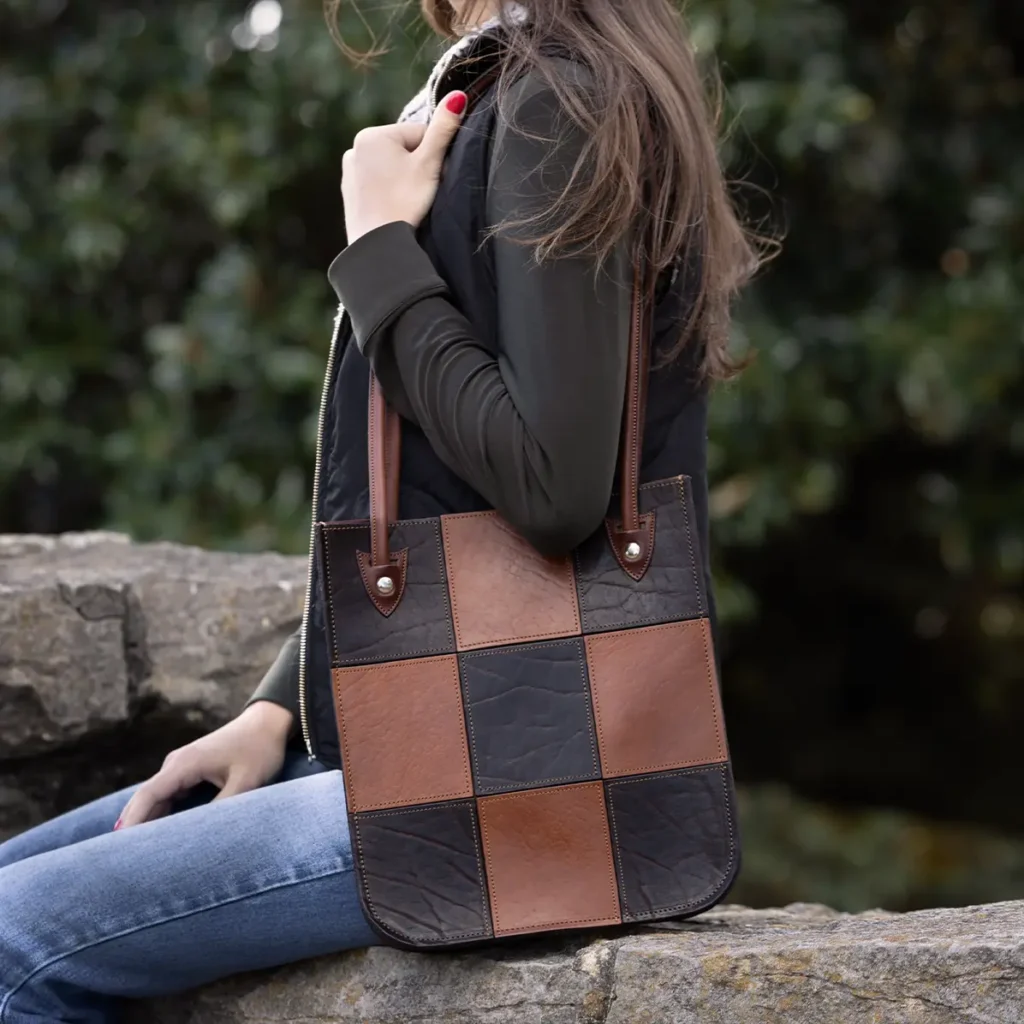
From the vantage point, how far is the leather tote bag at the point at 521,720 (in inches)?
56.7

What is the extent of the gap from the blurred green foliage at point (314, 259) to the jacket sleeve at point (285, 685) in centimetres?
175

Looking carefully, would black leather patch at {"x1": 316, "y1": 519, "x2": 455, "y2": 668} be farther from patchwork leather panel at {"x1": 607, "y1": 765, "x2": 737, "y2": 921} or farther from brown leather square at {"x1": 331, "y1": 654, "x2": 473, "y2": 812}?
patchwork leather panel at {"x1": 607, "y1": 765, "x2": 737, "y2": 921}

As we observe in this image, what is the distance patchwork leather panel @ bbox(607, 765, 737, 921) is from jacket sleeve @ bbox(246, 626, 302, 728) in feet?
1.38

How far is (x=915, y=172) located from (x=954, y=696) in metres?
2.21

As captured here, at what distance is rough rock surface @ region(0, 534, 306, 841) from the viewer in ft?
6.86

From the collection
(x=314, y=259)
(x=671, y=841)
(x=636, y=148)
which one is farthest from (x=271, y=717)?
(x=314, y=259)

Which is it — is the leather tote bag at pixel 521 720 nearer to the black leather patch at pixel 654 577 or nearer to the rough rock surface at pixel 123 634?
the black leather patch at pixel 654 577

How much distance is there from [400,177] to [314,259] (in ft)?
8.16

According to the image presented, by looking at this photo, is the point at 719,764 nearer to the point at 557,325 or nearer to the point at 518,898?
the point at 518,898

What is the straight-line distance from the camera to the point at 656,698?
1.46m

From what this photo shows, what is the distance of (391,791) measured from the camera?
4.73ft

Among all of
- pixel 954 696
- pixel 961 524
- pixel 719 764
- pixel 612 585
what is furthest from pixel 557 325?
pixel 954 696

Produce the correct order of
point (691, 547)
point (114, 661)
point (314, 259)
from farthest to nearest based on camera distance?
point (314, 259)
point (114, 661)
point (691, 547)

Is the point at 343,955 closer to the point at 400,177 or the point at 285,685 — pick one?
the point at 285,685
